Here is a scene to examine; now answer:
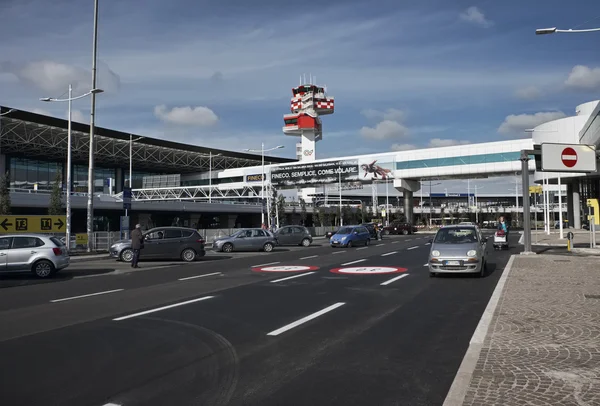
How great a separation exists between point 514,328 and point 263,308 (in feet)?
15.8

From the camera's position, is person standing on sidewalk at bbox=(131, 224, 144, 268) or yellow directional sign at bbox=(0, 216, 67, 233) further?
yellow directional sign at bbox=(0, 216, 67, 233)

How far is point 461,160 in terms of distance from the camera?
63875 mm

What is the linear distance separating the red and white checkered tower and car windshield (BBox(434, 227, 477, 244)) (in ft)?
277

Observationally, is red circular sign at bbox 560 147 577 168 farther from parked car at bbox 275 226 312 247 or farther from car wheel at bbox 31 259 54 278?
car wheel at bbox 31 259 54 278

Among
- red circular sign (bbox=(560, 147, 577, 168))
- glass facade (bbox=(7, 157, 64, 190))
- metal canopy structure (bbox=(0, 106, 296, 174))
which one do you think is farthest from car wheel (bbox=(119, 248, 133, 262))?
glass facade (bbox=(7, 157, 64, 190))

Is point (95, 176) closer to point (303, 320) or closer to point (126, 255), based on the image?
point (126, 255)

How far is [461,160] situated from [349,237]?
112ft

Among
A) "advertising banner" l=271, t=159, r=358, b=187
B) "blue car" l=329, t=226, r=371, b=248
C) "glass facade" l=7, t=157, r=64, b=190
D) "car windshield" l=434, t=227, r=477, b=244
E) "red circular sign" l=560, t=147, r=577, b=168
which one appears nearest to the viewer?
"car windshield" l=434, t=227, r=477, b=244

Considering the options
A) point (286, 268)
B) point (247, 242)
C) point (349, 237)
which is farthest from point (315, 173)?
point (286, 268)

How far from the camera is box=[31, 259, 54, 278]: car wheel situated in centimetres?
1756

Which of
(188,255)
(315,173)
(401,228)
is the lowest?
(188,255)

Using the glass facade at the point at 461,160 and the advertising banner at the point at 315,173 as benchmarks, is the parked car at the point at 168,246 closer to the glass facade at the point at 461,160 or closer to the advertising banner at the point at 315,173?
the glass facade at the point at 461,160

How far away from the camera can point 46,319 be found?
9859mm

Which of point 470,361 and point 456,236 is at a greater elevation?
point 456,236
